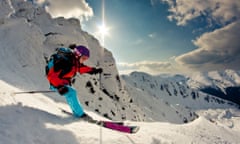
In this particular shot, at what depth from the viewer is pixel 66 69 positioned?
8.41 meters

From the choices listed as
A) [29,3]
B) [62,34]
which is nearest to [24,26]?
[62,34]

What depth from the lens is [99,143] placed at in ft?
21.5

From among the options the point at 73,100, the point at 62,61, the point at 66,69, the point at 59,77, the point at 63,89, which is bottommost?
the point at 73,100

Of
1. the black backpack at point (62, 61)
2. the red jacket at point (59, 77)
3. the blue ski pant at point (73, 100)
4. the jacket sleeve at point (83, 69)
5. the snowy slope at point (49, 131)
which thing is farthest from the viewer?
the jacket sleeve at point (83, 69)

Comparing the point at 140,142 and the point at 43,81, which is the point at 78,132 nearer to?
the point at 140,142

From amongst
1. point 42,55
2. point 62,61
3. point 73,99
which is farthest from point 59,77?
point 42,55

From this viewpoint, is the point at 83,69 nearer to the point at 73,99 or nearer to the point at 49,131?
the point at 73,99

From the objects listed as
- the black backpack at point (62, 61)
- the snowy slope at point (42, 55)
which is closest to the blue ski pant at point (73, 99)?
the black backpack at point (62, 61)

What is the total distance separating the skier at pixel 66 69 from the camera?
27.4 ft

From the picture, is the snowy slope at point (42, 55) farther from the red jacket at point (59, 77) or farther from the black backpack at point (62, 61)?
the black backpack at point (62, 61)

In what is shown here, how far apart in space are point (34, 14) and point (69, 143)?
303 ft

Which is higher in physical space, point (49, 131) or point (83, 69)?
point (83, 69)

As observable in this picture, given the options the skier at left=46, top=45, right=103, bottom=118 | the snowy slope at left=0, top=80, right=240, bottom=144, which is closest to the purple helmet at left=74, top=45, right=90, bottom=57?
the skier at left=46, top=45, right=103, bottom=118

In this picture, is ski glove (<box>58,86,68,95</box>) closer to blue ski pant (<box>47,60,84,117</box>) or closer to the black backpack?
blue ski pant (<box>47,60,84,117</box>)
